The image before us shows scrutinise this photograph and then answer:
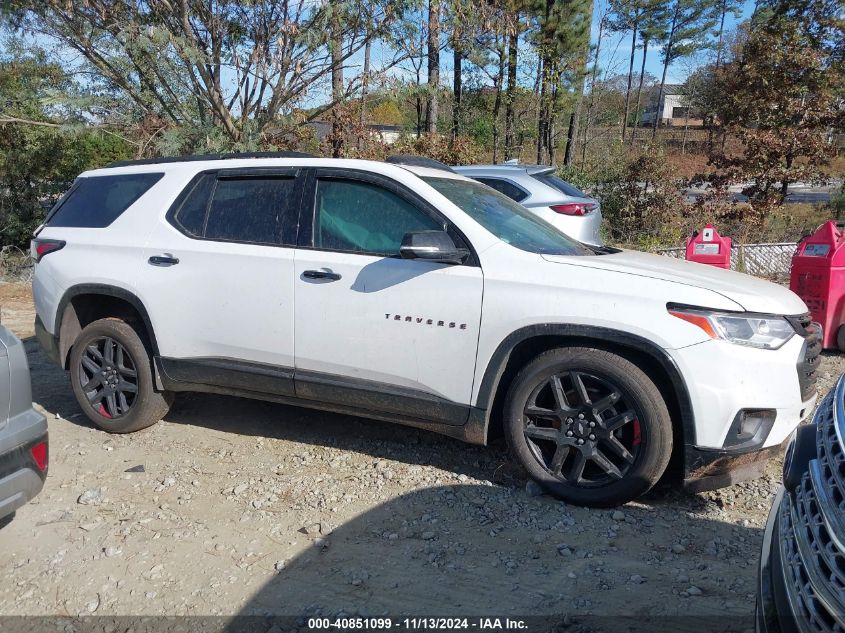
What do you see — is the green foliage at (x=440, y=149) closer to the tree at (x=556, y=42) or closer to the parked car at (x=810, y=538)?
the tree at (x=556, y=42)

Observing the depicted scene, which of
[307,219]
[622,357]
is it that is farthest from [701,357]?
[307,219]

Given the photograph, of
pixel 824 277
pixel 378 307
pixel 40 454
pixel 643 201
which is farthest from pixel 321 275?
pixel 643 201

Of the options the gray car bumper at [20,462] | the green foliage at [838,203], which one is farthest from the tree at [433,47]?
the green foliage at [838,203]

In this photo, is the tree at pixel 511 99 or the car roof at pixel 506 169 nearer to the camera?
the car roof at pixel 506 169

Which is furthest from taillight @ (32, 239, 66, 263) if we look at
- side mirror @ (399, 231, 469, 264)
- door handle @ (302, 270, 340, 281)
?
side mirror @ (399, 231, 469, 264)

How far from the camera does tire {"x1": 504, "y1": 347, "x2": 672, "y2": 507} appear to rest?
344cm

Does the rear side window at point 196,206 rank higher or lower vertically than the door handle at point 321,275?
higher

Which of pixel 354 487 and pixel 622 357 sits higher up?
pixel 622 357

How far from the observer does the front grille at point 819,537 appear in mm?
1665

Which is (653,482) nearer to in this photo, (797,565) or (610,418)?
(610,418)

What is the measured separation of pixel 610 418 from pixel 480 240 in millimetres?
1154

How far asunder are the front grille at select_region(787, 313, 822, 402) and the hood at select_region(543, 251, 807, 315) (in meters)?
0.06

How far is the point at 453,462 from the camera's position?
430 centimetres

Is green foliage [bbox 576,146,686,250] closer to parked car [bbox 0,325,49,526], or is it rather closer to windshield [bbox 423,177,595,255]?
windshield [bbox 423,177,595,255]
